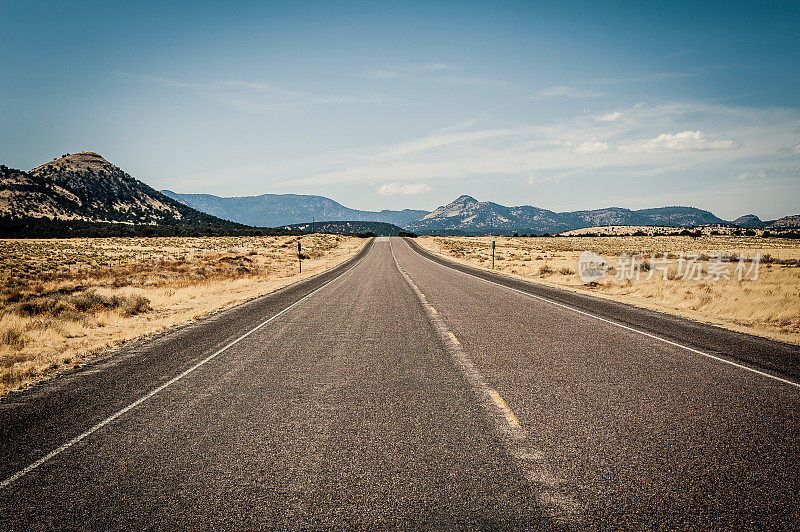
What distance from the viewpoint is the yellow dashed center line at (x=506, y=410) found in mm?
4816

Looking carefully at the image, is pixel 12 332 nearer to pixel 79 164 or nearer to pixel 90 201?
pixel 90 201

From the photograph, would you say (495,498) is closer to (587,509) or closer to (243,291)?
(587,509)

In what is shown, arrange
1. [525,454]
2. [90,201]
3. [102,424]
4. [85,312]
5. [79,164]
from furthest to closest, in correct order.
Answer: [79,164] → [90,201] → [85,312] → [102,424] → [525,454]

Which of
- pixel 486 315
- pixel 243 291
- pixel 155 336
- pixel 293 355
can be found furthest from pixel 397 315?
pixel 243 291

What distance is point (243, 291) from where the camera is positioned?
20578 mm

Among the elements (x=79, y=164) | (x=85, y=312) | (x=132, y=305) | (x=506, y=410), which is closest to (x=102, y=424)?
(x=506, y=410)

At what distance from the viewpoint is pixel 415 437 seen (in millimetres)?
4535

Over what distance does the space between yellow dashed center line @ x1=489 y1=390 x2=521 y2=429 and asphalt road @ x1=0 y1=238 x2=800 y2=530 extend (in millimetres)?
33

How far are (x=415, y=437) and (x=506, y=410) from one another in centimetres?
139

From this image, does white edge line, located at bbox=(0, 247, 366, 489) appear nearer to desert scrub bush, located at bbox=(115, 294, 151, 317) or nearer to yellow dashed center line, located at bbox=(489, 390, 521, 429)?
yellow dashed center line, located at bbox=(489, 390, 521, 429)

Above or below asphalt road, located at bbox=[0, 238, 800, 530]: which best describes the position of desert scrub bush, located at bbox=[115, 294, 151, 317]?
below

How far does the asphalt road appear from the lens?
333 centimetres

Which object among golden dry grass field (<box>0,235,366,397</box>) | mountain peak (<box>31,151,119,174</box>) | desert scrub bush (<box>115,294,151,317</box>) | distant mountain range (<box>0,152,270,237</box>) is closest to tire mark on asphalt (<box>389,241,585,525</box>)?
golden dry grass field (<box>0,235,366,397</box>)

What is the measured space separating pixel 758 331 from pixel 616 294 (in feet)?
27.2
